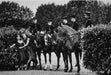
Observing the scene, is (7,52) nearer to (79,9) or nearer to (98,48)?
(98,48)

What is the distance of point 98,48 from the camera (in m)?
15.9

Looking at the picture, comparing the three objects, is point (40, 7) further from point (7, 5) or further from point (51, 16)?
point (7, 5)

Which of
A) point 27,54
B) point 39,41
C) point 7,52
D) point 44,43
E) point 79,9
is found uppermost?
point 79,9

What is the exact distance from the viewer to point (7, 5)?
3661 inches

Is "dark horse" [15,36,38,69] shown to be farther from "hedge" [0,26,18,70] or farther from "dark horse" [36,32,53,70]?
"dark horse" [36,32,53,70]

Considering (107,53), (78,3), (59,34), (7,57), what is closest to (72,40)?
(59,34)

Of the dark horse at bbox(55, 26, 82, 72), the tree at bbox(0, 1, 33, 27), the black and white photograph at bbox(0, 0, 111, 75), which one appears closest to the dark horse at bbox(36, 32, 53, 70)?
the black and white photograph at bbox(0, 0, 111, 75)

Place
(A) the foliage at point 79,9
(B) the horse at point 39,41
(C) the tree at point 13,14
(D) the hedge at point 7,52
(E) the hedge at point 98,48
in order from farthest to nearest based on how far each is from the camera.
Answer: (C) the tree at point 13,14 < (A) the foliage at point 79,9 < (B) the horse at point 39,41 < (D) the hedge at point 7,52 < (E) the hedge at point 98,48

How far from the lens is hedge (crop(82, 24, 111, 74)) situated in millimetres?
15438

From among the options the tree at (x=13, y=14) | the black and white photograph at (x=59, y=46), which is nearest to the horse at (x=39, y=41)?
the black and white photograph at (x=59, y=46)

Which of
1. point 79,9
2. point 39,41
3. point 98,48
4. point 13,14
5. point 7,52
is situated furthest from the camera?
point 13,14

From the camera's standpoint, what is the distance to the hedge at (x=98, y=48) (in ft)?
50.6

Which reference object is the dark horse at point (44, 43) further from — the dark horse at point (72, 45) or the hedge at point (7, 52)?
the dark horse at point (72, 45)

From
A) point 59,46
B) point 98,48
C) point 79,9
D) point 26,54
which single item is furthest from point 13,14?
point 98,48
